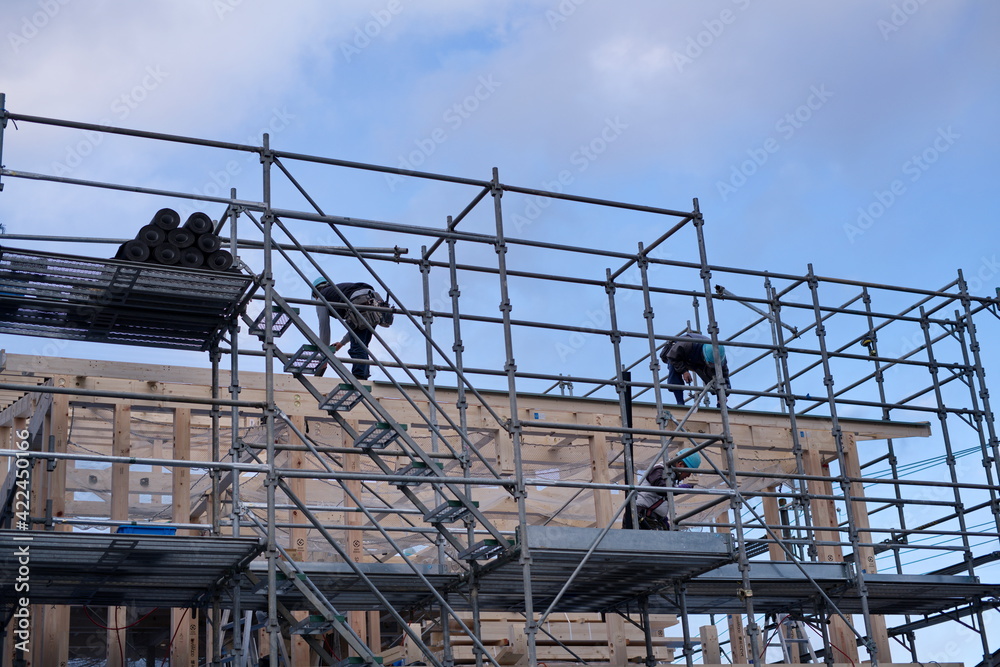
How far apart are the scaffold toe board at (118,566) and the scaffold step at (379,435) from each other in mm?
1807

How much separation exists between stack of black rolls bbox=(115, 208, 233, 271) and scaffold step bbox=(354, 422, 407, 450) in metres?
2.18

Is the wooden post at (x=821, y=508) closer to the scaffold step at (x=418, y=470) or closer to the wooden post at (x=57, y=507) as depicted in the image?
the scaffold step at (x=418, y=470)

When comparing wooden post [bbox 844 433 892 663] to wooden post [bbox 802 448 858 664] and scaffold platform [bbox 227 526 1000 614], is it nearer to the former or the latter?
wooden post [bbox 802 448 858 664]

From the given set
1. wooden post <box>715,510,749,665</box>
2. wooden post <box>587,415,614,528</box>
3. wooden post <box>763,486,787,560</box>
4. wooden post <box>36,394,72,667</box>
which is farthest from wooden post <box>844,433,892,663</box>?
wooden post <box>36,394,72,667</box>

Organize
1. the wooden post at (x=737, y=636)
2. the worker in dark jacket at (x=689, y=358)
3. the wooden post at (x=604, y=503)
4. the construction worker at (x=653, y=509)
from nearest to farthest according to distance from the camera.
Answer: the construction worker at (x=653, y=509) < the wooden post at (x=604, y=503) < the worker in dark jacket at (x=689, y=358) < the wooden post at (x=737, y=636)

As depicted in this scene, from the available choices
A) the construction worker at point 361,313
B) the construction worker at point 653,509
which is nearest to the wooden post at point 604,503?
the construction worker at point 653,509

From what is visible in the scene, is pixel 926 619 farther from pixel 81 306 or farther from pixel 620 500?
pixel 81 306

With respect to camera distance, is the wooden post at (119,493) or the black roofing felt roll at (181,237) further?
the wooden post at (119,493)

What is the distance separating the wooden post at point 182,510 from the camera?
1461 cm

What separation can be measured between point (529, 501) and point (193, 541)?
8207 mm

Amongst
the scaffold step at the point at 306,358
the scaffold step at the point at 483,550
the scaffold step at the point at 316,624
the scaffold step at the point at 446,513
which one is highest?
the scaffold step at the point at 306,358

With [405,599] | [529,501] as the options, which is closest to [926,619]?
[529,501]

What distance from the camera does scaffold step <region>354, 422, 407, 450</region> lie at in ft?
41.9

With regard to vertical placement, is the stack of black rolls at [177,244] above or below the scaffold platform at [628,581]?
above
